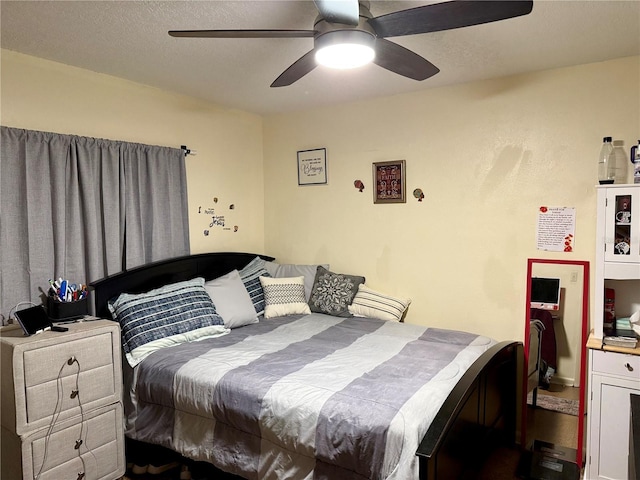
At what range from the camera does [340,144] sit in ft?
12.4

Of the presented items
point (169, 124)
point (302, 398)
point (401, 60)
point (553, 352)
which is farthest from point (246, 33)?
point (553, 352)

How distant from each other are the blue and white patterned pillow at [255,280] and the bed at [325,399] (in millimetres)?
394

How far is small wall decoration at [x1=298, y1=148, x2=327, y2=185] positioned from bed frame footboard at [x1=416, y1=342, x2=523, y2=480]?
2.07 metres

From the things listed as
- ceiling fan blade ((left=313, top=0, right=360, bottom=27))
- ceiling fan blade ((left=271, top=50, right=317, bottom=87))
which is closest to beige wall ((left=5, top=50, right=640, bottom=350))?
ceiling fan blade ((left=271, top=50, right=317, bottom=87))

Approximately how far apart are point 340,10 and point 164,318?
206 centimetres

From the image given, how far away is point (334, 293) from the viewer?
3.57 m

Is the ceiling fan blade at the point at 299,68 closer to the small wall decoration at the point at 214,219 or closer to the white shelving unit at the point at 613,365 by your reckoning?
the small wall decoration at the point at 214,219

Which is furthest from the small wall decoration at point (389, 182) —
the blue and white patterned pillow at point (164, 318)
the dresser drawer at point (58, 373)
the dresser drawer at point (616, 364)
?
the dresser drawer at point (58, 373)

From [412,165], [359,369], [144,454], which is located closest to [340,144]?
[412,165]

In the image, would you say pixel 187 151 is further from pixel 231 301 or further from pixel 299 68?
pixel 299 68

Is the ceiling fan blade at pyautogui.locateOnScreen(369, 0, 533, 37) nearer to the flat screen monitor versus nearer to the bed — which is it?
the bed

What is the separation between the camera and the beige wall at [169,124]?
258 cm

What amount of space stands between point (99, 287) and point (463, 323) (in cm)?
252

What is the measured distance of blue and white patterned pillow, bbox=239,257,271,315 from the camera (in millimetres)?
3488
